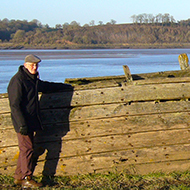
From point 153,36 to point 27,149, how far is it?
69.2 metres

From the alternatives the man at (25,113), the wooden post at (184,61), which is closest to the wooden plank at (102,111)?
the man at (25,113)

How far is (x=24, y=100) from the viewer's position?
418 centimetres

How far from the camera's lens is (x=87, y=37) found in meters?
70.3

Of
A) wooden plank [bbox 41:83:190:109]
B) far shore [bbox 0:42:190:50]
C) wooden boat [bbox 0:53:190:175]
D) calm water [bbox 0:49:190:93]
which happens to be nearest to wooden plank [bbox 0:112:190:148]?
wooden boat [bbox 0:53:190:175]

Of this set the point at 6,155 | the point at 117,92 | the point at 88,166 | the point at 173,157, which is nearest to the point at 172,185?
the point at 173,157

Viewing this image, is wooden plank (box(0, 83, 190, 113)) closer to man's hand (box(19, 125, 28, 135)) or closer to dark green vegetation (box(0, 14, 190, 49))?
man's hand (box(19, 125, 28, 135))

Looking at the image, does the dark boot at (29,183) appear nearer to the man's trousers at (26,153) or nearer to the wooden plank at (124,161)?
the man's trousers at (26,153)

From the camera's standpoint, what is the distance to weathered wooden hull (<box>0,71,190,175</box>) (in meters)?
4.67

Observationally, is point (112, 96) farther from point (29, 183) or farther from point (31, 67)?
point (29, 183)

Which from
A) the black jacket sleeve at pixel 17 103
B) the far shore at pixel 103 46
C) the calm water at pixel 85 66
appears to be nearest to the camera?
the black jacket sleeve at pixel 17 103

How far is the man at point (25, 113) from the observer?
405 centimetres

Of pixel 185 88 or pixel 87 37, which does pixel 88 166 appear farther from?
pixel 87 37

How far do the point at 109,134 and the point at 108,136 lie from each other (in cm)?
3

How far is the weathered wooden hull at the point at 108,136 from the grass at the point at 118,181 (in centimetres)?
10
